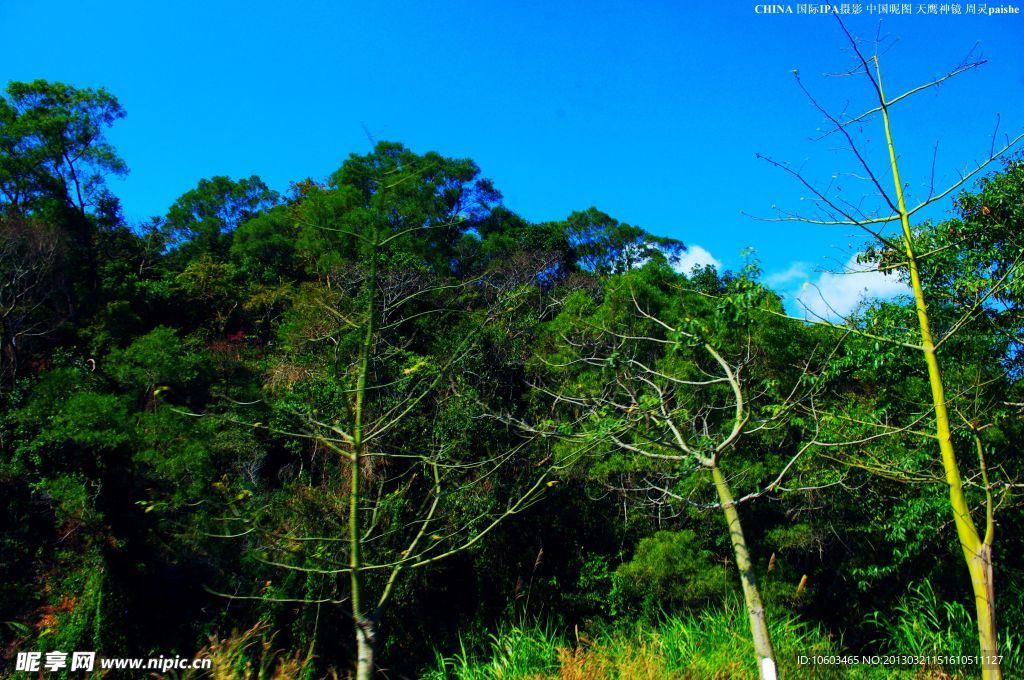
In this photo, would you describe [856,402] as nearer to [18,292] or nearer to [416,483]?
[416,483]

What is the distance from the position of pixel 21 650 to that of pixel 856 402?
427 inches

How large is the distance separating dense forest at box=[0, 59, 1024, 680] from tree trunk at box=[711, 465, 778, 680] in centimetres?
4

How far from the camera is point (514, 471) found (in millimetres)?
12188

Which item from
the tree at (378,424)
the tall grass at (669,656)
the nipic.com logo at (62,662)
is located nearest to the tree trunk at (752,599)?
the tall grass at (669,656)

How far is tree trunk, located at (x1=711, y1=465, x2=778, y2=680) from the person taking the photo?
170 inches

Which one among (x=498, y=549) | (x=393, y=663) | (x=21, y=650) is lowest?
(x=393, y=663)

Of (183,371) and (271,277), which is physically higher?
(271,277)

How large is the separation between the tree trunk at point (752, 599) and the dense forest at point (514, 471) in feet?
0.12

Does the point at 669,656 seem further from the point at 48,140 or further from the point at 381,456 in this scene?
the point at 48,140

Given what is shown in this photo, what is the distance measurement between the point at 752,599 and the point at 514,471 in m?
7.84

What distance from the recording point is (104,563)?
9203 mm

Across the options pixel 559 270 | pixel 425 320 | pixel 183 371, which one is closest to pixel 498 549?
pixel 425 320

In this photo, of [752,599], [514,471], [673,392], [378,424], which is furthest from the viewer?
[514,471]

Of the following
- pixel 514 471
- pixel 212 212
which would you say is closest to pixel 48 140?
pixel 212 212
